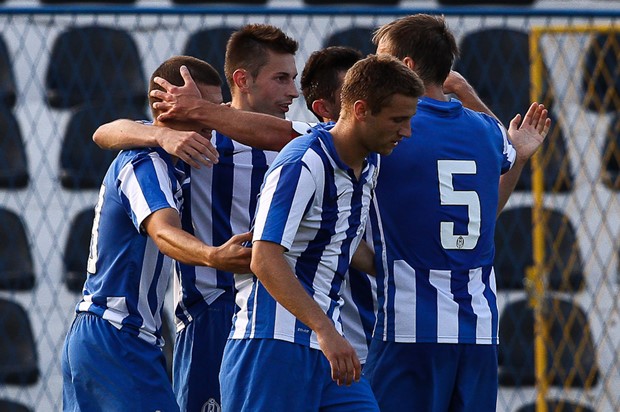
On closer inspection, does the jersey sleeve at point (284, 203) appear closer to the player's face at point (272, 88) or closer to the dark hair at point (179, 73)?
the dark hair at point (179, 73)

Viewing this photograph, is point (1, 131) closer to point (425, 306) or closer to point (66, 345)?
point (66, 345)

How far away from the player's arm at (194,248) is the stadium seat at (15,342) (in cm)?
267

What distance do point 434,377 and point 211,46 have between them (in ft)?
10.3

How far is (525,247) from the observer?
18.5 ft

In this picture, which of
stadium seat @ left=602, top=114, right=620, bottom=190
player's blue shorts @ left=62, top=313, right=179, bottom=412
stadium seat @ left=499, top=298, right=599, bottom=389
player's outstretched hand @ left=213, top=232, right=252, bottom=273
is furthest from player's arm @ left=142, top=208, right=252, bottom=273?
stadium seat @ left=602, top=114, right=620, bottom=190

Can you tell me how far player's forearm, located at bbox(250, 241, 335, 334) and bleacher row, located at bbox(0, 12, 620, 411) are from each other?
9.02ft

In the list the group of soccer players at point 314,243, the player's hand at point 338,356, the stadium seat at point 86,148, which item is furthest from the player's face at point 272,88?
the stadium seat at point 86,148

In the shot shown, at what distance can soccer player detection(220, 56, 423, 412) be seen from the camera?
2.77 meters

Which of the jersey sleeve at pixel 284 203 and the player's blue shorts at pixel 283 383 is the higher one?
the jersey sleeve at pixel 284 203

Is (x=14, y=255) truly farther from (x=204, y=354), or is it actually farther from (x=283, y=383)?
(x=283, y=383)

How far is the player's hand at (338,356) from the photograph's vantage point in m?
2.69

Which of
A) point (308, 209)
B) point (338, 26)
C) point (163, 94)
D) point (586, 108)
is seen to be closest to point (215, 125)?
point (163, 94)

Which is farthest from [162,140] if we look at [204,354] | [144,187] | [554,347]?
[554,347]

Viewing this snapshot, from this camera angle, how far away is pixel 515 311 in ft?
18.4
